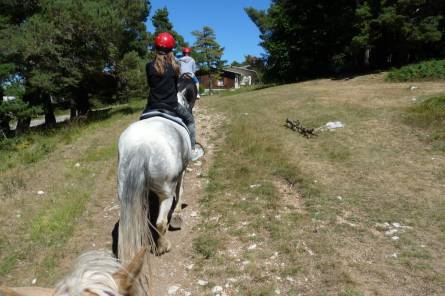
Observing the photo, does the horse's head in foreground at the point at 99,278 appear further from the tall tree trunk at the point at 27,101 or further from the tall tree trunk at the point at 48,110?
the tall tree trunk at the point at 48,110

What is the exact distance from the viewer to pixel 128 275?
1.59 m

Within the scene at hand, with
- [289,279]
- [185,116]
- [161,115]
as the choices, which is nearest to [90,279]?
[289,279]

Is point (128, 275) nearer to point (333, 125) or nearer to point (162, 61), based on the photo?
point (162, 61)

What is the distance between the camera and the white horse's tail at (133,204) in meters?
4.20

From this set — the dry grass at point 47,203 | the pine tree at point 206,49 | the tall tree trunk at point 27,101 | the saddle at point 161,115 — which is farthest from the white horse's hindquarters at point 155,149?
the pine tree at point 206,49

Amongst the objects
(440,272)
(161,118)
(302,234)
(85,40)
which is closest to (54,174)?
(161,118)

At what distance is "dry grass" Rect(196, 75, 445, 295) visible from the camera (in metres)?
4.32

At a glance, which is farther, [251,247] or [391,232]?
[391,232]

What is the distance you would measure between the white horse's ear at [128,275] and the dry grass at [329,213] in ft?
9.22

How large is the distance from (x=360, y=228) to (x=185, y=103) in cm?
359

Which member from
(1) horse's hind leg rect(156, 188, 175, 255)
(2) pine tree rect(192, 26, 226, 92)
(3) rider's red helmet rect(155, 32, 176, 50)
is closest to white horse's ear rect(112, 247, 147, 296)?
(1) horse's hind leg rect(156, 188, 175, 255)

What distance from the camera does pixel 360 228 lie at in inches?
212

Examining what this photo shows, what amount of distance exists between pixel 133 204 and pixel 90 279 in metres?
2.75

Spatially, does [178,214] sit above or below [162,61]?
below
